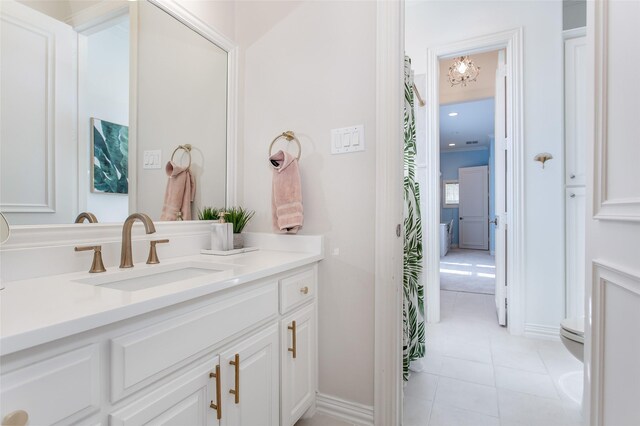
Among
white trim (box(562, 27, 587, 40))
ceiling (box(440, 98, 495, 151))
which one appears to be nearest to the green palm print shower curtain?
white trim (box(562, 27, 587, 40))

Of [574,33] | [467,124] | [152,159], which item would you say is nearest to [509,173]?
[574,33]

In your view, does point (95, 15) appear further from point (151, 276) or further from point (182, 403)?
point (182, 403)

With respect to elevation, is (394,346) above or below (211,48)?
below

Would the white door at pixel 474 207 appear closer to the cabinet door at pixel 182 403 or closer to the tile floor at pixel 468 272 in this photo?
the tile floor at pixel 468 272

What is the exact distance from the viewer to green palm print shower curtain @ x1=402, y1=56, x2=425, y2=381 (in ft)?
6.18

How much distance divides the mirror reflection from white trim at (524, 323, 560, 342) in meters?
2.66

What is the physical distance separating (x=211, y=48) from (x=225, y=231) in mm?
1016

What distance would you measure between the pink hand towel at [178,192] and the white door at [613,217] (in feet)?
5.44

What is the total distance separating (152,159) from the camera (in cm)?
140

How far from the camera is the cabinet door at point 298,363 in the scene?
4.19 feet

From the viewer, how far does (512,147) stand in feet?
8.64

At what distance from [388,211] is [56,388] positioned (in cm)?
120

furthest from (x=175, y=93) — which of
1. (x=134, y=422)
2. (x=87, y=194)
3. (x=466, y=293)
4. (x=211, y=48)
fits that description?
(x=466, y=293)

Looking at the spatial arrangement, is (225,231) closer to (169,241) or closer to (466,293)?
(169,241)
